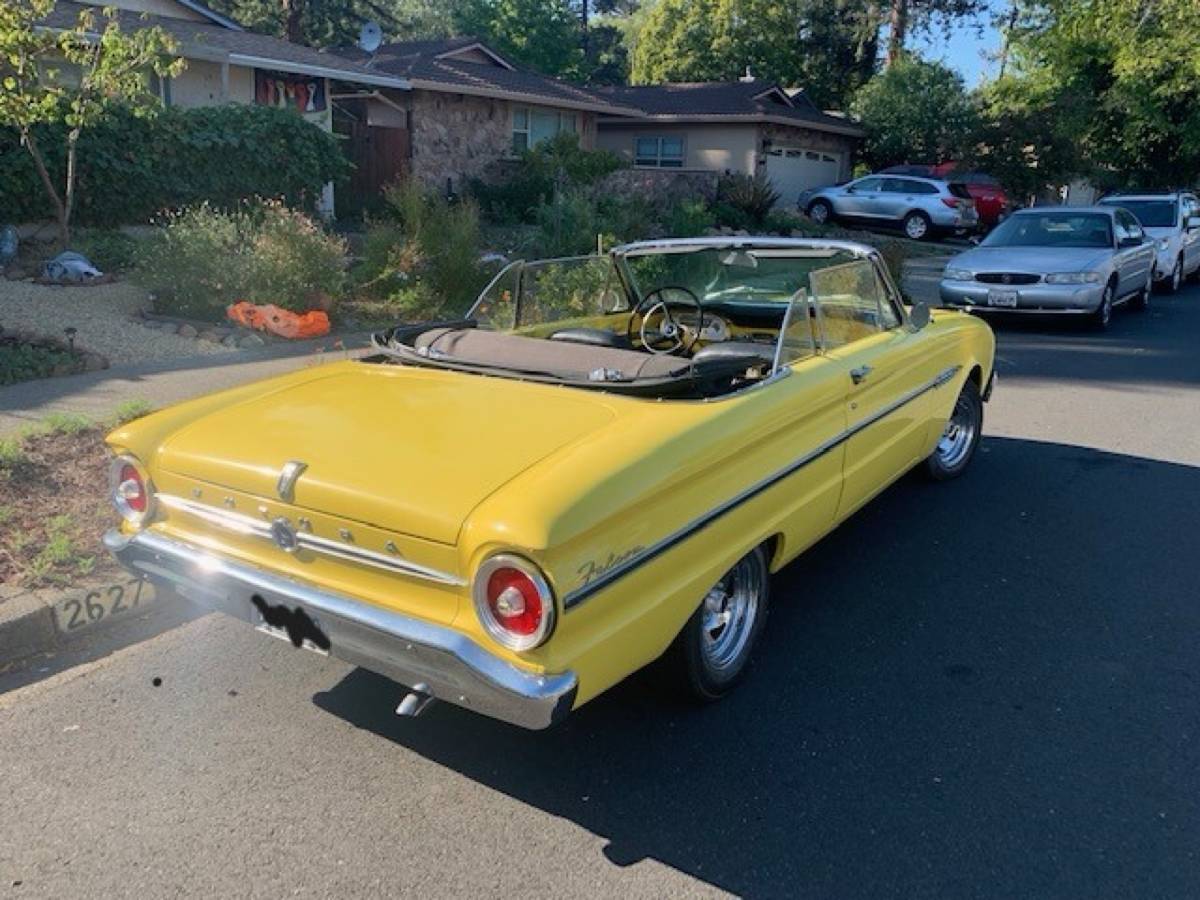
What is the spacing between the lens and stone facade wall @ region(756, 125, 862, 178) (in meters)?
28.0

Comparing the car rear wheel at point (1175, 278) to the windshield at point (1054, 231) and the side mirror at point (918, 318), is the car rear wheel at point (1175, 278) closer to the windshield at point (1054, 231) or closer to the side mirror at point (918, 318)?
the windshield at point (1054, 231)

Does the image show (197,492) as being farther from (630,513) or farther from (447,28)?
(447,28)

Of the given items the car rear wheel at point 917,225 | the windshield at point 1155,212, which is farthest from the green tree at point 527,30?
the windshield at point 1155,212

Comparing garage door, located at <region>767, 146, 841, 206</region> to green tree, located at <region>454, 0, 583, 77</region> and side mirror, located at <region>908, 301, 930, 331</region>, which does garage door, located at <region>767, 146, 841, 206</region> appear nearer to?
green tree, located at <region>454, 0, 583, 77</region>

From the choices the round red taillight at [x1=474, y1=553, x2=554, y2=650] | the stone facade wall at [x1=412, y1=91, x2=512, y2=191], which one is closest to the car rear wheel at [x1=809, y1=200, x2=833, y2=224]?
the stone facade wall at [x1=412, y1=91, x2=512, y2=191]

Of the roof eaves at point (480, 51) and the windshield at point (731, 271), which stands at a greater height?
the roof eaves at point (480, 51)

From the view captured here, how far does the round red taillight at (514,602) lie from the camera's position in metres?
2.54

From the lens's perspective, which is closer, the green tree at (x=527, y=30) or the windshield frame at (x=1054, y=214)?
the windshield frame at (x=1054, y=214)

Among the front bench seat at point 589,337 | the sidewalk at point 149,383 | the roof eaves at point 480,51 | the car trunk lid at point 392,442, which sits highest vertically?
the roof eaves at point 480,51

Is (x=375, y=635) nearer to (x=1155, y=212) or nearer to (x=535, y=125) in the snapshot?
(x=1155, y=212)

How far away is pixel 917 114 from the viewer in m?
30.8

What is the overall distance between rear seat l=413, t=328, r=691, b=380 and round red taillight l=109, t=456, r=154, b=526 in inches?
47.0

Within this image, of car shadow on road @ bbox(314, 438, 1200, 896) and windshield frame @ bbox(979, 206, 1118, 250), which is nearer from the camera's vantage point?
car shadow on road @ bbox(314, 438, 1200, 896)

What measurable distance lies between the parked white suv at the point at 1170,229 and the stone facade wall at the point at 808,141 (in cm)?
1148
